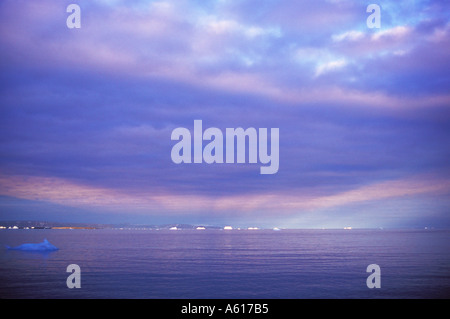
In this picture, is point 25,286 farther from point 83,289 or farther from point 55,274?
point 55,274

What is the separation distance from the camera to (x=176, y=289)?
39.4 meters
